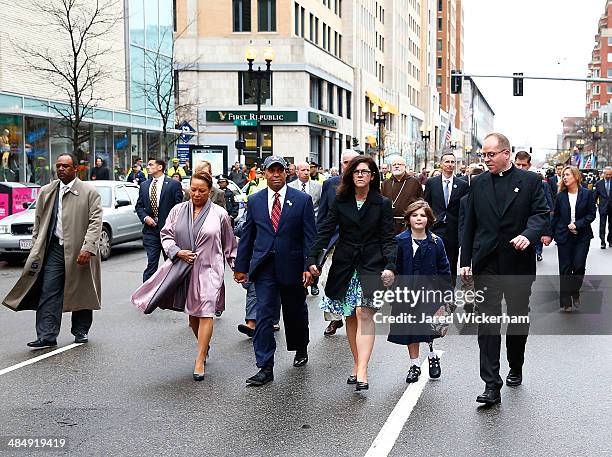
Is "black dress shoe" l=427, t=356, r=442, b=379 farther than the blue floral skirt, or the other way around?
"black dress shoe" l=427, t=356, r=442, b=379

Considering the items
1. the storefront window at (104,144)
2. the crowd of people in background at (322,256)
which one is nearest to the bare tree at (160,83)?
the storefront window at (104,144)

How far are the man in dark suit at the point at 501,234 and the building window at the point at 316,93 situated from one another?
5014 cm

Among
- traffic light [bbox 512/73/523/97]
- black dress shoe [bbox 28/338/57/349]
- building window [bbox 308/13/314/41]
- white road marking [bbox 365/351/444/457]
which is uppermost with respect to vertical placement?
building window [bbox 308/13/314/41]

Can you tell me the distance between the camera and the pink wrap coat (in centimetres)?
802

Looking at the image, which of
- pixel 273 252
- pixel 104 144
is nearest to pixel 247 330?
pixel 273 252

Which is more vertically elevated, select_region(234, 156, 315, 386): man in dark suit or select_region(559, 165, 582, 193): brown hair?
select_region(559, 165, 582, 193): brown hair

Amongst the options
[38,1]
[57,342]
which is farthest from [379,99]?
[57,342]

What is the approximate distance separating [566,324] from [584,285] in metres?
4.09

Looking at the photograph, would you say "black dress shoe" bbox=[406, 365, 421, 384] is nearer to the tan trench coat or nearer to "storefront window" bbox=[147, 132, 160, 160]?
the tan trench coat

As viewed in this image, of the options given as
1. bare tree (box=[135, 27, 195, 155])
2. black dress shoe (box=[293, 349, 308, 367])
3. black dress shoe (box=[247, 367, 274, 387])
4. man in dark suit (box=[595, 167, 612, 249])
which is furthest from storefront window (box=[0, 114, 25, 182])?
black dress shoe (box=[247, 367, 274, 387])

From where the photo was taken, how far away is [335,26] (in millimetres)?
64062

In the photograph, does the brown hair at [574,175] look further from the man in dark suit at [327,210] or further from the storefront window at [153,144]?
the storefront window at [153,144]

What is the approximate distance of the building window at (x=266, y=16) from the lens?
54.4 m

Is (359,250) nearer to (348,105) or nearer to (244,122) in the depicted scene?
(244,122)
